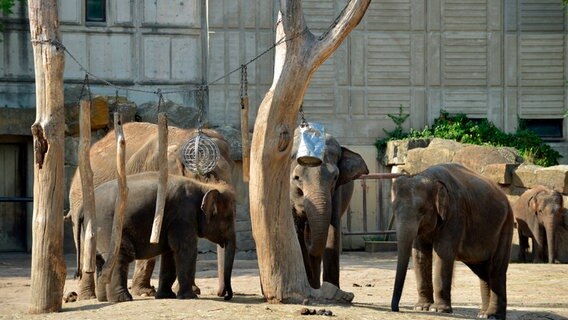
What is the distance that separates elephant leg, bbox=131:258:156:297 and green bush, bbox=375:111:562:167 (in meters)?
13.2

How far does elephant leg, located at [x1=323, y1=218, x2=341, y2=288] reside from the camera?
15.0 metres

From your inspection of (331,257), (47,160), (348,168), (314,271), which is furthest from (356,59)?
(47,160)

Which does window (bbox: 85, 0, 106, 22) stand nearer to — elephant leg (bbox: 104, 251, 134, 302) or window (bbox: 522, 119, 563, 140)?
window (bbox: 522, 119, 563, 140)

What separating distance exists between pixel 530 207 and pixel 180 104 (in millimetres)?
7422

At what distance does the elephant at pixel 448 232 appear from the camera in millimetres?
12883

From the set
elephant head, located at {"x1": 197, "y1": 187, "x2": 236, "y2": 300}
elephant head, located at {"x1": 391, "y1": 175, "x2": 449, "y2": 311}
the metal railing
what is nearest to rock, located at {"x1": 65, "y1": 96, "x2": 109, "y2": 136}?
the metal railing

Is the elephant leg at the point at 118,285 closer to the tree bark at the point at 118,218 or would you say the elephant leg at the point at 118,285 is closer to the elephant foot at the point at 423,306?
the tree bark at the point at 118,218

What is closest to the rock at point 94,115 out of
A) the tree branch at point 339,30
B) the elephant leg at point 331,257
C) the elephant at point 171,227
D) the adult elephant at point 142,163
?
the adult elephant at point 142,163

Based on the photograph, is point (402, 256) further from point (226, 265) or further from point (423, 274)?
point (226, 265)

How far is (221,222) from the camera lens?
1355 cm

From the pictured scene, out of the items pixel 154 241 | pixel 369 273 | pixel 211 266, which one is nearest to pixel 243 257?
pixel 211 266

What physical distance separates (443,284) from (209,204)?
8.27ft

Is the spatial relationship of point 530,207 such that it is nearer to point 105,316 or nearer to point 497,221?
point 497,221

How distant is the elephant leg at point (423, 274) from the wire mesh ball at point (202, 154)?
8.26 ft
